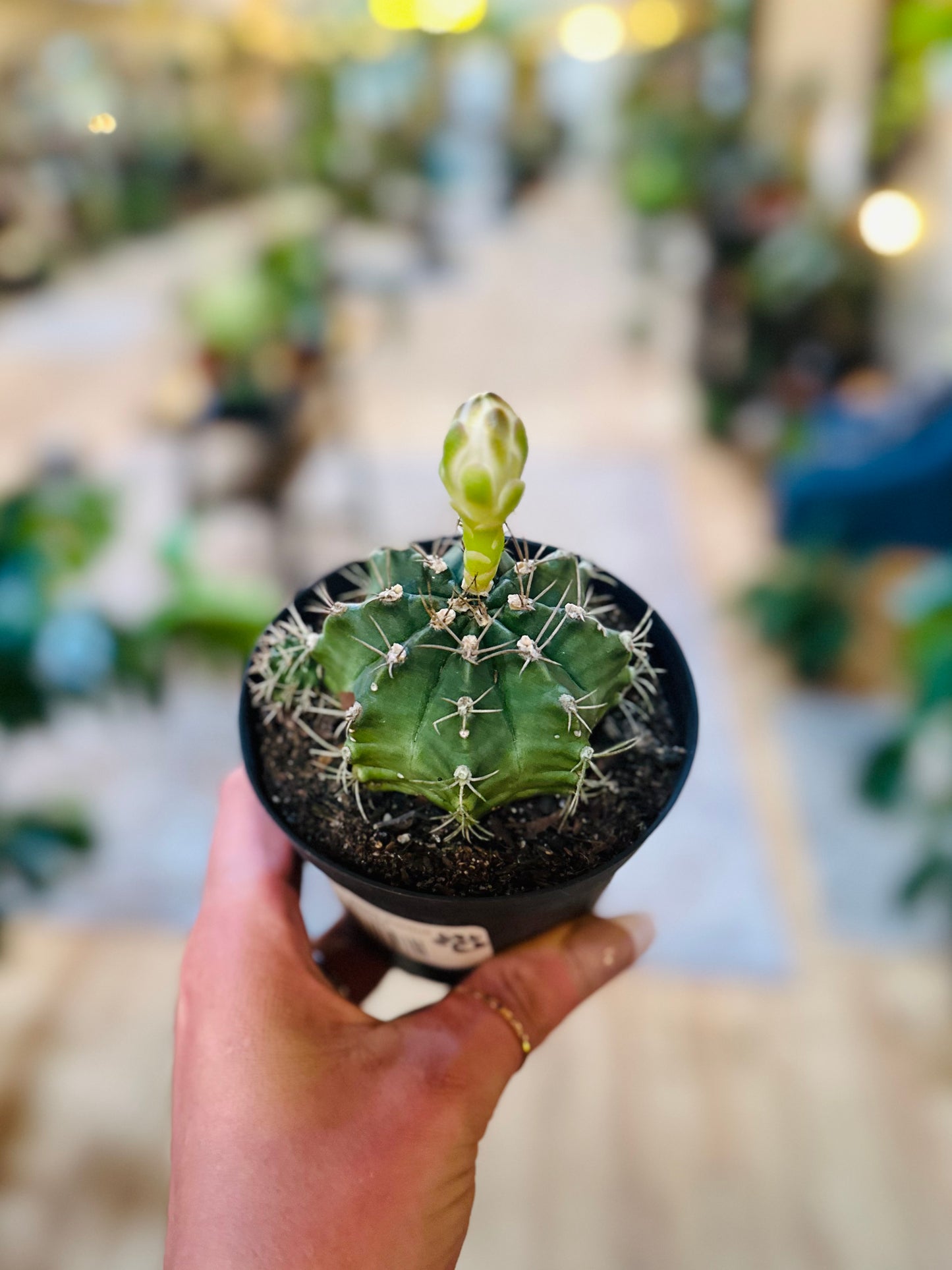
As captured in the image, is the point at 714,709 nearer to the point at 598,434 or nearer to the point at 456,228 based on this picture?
the point at 598,434

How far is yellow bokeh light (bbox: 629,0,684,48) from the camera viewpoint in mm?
4840

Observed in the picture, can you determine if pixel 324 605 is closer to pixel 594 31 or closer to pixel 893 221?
pixel 893 221

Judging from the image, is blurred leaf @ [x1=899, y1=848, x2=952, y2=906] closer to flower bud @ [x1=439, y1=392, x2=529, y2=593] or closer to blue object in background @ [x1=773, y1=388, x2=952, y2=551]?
blue object in background @ [x1=773, y1=388, x2=952, y2=551]

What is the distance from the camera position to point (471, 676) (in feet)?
1.65

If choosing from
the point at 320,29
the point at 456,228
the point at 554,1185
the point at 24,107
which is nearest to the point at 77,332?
the point at 24,107

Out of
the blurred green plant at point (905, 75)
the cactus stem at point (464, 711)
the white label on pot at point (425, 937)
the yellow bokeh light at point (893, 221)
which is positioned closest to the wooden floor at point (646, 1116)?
the white label on pot at point (425, 937)

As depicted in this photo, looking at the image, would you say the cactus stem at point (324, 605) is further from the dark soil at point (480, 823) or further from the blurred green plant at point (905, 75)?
the blurred green plant at point (905, 75)

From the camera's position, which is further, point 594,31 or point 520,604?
point 594,31

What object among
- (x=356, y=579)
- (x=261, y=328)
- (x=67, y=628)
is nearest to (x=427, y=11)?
(x=261, y=328)

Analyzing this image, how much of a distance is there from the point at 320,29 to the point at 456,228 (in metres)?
1.33

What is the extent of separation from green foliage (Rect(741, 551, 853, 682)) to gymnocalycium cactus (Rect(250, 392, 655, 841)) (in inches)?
61.6

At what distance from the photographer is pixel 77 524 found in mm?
1420

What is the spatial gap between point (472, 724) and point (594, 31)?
6446 millimetres

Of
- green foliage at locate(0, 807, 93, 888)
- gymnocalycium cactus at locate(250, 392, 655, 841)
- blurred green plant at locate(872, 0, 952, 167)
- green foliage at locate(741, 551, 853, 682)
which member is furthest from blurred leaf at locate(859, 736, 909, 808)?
blurred green plant at locate(872, 0, 952, 167)
